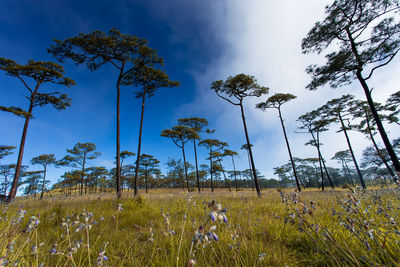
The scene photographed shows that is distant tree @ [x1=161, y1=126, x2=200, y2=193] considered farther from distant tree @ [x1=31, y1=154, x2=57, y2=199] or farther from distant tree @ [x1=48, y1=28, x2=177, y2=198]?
distant tree @ [x1=31, y1=154, x2=57, y2=199]

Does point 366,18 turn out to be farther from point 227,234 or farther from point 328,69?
point 227,234

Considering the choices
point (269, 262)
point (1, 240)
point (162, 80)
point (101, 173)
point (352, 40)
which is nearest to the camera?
point (269, 262)

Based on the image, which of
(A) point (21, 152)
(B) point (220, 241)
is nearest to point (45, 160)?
(A) point (21, 152)

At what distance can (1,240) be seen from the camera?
6.52 ft

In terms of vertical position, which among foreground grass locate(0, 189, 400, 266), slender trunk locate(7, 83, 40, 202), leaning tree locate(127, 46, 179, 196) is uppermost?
leaning tree locate(127, 46, 179, 196)

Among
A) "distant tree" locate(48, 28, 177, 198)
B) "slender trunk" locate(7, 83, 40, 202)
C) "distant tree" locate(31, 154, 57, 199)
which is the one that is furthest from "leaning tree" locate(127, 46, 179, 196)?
"distant tree" locate(31, 154, 57, 199)

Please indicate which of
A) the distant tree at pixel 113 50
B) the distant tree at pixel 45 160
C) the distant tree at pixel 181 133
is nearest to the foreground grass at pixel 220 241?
the distant tree at pixel 113 50

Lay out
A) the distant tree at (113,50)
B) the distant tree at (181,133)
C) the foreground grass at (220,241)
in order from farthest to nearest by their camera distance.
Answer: the distant tree at (181,133), the distant tree at (113,50), the foreground grass at (220,241)

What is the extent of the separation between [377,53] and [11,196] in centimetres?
3091

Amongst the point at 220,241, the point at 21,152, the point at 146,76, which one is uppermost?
the point at 146,76

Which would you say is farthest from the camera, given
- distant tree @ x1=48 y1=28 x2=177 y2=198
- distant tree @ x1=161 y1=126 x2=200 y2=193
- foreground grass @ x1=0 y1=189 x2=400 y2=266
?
distant tree @ x1=161 y1=126 x2=200 y2=193

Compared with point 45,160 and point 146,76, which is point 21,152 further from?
point 45,160

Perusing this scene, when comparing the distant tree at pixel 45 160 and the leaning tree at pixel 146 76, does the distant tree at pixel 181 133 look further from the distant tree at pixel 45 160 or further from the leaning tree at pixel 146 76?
the distant tree at pixel 45 160

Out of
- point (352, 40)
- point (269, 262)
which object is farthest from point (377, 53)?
point (269, 262)
